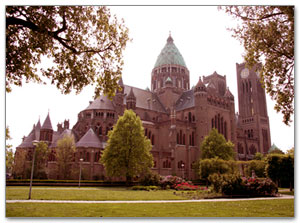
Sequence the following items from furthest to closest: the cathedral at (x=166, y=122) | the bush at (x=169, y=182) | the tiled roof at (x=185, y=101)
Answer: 1. the tiled roof at (x=185, y=101)
2. the cathedral at (x=166, y=122)
3. the bush at (x=169, y=182)

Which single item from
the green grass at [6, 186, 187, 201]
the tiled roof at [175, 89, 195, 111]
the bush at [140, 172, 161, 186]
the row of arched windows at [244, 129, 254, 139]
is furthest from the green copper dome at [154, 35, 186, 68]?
the green grass at [6, 186, 187, 201]

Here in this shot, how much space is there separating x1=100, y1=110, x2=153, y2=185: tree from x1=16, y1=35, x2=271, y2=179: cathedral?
10.7 m

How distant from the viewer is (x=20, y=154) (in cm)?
5131

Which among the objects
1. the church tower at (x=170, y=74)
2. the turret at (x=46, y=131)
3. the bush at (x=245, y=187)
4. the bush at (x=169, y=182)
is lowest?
the bush at (x=169, y=182)

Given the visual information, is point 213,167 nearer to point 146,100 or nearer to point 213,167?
point 213,167

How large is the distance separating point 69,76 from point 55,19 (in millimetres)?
3325

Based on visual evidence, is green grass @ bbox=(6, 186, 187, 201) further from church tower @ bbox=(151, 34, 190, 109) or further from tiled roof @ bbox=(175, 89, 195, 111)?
church tower @ bbox=(151, 34, 190, 109)

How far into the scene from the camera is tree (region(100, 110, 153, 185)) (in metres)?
40.8

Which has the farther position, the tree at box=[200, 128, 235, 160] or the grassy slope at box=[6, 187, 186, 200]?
the tree at box=[200, 128, 235, 160]

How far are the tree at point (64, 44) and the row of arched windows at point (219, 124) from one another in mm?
56163

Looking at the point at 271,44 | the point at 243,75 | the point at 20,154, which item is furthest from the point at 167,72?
the point at 271,44

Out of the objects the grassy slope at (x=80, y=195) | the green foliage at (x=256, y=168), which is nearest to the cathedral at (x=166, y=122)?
the green foliage at (x=256, y=168)

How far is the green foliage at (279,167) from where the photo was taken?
3010cm

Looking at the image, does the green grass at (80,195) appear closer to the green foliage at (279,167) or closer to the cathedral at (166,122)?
the green foliage at (279,167)
